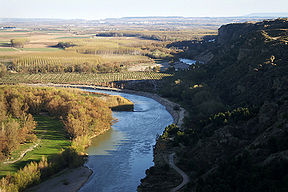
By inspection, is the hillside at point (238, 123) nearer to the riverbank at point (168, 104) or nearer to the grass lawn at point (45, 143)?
the riverbank at point (168, 104)

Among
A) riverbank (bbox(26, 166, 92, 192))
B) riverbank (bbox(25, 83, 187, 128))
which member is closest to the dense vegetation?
riverbank (bbox(26, 166, 92, 192))

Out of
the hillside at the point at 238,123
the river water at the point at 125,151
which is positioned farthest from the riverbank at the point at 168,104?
the hillside at the point at 238,123

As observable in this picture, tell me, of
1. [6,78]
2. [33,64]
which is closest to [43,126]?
[6,78]

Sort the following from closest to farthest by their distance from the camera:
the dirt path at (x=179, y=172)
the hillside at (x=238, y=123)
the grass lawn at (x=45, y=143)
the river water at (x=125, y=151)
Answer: the hillside at (x=238, y=123)
the dirt path at (x=179, y=172)
the river water at (x=125, y=151)
the grass lawn at (x=45, y=143)

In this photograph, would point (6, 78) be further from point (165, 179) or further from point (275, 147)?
point (275, 147)

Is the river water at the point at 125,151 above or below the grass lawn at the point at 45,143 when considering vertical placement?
below

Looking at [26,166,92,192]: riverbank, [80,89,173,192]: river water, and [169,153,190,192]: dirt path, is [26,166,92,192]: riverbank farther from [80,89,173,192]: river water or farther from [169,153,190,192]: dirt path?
[169,153,190,192]: dirt path

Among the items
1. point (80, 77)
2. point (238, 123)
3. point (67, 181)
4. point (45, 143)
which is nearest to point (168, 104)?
point (238, 123)
